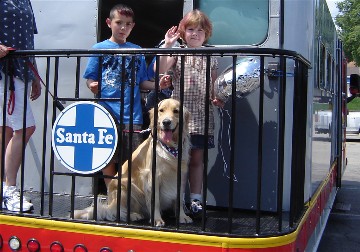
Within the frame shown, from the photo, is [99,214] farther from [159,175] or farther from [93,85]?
[93,85]

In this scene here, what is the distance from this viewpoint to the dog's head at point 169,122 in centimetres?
318

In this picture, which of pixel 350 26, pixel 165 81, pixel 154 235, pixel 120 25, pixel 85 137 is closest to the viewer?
pixel 154 235

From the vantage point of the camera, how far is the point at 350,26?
51.1m

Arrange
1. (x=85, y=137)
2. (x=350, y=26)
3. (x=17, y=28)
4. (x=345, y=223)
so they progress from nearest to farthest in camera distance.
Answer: (x=85, y=137), (x=17, y=28), (x=345, y=223), (x=350, y=26)

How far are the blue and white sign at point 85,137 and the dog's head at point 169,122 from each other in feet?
1.11

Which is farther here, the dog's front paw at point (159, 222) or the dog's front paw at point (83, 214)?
the dog's front paw at point (83, 214)

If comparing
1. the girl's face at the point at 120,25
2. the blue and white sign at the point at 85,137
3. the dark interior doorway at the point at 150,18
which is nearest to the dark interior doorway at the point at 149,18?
the dark interior doorway at the point at 150,18

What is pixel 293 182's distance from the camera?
3.10m

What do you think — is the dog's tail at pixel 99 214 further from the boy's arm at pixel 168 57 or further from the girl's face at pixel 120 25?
the girl's face at pixel 120 25

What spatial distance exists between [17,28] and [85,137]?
46.8 inches

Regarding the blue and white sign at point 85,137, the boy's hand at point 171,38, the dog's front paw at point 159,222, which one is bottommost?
the dog's front paw at point 159,222

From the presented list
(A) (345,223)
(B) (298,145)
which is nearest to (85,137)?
(B) (298,145)

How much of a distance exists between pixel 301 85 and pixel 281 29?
58cm

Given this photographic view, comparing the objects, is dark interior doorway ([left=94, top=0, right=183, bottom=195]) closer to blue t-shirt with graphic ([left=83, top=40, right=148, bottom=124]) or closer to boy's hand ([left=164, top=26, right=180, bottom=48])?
blue t-shirt with graphic ([left=83, top=40, right=148, bottom=124])
